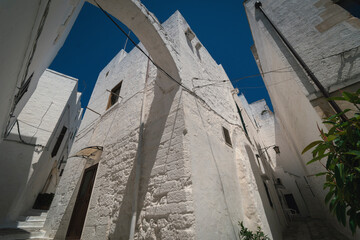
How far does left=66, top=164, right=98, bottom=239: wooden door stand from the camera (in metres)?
4.07

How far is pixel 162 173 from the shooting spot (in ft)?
9.93

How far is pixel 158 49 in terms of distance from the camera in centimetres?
435

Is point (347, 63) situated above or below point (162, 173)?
above

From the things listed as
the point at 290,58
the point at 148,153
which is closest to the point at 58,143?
the point at 148,153

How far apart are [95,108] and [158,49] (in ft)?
15.4

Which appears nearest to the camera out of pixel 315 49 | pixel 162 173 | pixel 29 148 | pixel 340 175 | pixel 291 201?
pixel 340 175

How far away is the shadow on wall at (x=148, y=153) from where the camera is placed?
121 inches

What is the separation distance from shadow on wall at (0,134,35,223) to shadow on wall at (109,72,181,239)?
5.86 m

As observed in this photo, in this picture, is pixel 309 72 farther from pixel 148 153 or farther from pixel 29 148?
pixel 29 148

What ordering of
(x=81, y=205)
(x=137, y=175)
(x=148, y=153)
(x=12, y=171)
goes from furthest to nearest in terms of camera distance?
(x=12, y=171), (x=81, y=205), (x=148, y=153), (x=137, y=175)

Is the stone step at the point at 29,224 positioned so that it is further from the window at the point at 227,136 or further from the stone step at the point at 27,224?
the window at the point at 227,136

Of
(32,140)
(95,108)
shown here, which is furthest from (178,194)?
(32,140)

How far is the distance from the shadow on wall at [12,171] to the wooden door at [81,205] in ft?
11.7

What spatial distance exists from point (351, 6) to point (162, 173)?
652cm
